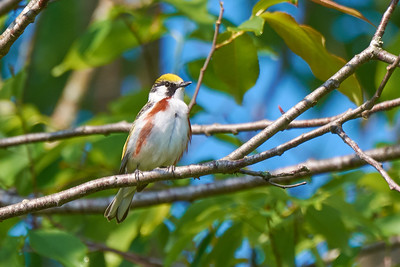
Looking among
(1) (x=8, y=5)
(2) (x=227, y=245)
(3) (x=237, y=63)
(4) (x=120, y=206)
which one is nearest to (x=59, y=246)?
(4) (x=120, y=206)

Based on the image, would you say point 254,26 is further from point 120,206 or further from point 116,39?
point 116,39

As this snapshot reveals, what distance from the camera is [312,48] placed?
323 centimetres

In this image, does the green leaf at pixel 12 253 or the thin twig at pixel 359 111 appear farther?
the green leaf at pixel 12 253

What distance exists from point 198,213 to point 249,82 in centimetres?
93

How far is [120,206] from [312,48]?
183cm

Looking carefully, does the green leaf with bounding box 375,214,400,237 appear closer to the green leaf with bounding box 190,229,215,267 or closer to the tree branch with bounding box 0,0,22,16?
the green leaf with bounding box 190,229,215,267

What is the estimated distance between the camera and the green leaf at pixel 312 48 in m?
3.17

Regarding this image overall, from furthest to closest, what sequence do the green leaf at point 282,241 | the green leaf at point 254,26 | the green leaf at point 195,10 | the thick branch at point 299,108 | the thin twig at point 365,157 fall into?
the green leaf at point 195,10, the green leaf at point 282,241, the green leaf at point 254,26, the thick branch at point 299,108, the thin twig at point 365,157

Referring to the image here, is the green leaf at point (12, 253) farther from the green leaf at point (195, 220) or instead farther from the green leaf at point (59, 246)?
the green leaf at point (195, 220)

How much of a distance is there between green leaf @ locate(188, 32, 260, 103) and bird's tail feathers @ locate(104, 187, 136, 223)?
1114mm

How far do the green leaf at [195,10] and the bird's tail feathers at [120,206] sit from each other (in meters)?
1.36

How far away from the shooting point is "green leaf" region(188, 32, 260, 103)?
142 inches

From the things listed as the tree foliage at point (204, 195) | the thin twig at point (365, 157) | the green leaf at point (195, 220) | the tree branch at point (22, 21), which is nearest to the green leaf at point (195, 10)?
the tree foliage at point (204, 195)

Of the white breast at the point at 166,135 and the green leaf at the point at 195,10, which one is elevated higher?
the green leaf at the point at 195,10
